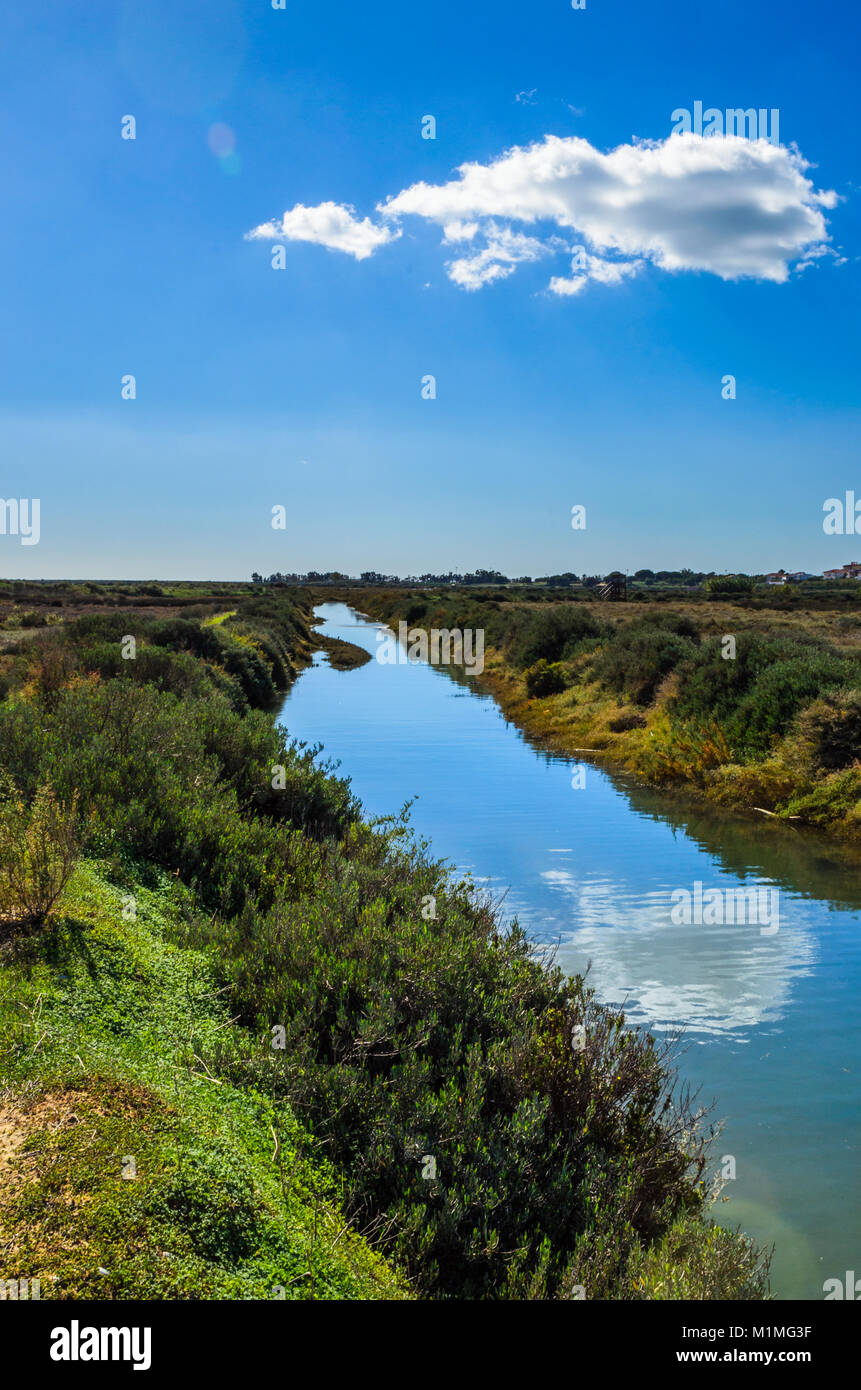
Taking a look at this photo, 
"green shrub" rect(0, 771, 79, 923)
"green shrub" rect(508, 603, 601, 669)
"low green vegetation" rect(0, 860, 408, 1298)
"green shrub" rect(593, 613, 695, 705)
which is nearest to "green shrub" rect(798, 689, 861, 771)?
"green shrub" rect(593, 613, 695, 705)

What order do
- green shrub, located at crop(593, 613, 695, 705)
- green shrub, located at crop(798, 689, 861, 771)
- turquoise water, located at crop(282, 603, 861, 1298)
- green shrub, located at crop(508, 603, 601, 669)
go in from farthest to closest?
1. green shrub, located at crop(508, 603, 601, 669)
2. green shrub, located at crop(593, 613, 695, 705)
3. green shrub, located at crop(798, 689, 861, 771)
4. turquoise water, located at crop(282, 603, 861, 1298)

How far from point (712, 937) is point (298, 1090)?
756 centimetres

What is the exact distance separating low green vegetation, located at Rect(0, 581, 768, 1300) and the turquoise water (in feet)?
2.10

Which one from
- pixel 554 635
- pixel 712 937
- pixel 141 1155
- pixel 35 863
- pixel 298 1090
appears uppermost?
pixel 554 635

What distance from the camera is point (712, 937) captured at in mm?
11367

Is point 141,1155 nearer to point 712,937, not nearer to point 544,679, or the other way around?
point 712,937

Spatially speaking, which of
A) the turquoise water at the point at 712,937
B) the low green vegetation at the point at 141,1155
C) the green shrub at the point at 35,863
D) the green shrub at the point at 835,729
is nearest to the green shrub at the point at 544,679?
the turquoise water at the point at 712,937

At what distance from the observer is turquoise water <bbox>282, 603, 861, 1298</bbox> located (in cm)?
641

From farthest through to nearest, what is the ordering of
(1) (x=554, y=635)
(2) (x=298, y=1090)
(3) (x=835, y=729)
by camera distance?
1. (1) (x=554, y=635)
2. (3) (x=835, y=729)
3. (2) (x=298, y=1090)

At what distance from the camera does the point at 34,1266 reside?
3.40 metres

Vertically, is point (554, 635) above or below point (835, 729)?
above

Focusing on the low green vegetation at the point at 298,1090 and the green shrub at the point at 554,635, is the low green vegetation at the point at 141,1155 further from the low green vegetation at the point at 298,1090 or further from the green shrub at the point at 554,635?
the green shrub at the point at 554,635

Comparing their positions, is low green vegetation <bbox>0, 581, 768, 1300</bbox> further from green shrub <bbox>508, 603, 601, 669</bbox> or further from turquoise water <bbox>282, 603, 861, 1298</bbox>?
green shrub <bbox>508, 603, 601, 669</bbox>

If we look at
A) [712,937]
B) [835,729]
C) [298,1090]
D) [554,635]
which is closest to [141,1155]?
[298,1090]
